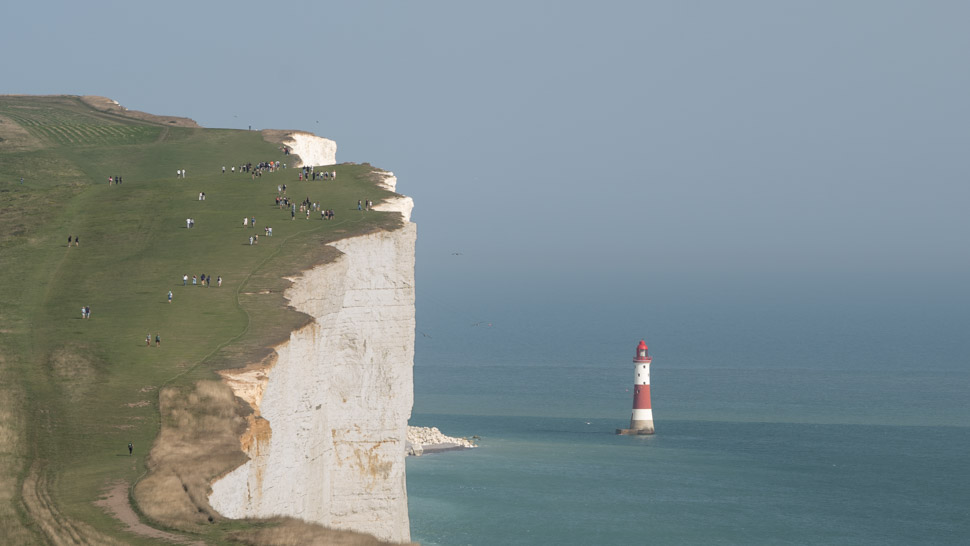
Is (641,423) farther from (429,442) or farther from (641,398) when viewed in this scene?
(429,442)

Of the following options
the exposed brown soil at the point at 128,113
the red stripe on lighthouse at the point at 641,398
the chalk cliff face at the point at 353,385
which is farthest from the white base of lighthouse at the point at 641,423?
the chalk cliff face at the point at 353,385

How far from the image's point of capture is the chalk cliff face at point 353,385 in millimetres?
53069

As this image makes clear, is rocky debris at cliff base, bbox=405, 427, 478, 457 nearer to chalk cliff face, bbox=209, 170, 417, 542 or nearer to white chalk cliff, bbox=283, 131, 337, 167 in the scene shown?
white chalk cliff, bbox=283, 131, 337, 167

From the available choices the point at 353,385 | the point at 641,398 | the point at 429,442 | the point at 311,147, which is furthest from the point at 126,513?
the point at 641,398

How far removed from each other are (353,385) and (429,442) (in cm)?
6900

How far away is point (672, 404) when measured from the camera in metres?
194

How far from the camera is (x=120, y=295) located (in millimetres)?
60344

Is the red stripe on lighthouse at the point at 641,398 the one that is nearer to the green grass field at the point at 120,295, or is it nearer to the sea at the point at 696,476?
the sea at the point at 696,476

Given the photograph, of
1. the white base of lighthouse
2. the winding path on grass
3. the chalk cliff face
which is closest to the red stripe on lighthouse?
the white base of lighthouse

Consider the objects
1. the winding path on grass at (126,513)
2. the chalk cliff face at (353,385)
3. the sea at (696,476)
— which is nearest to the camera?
the winding path on grass at (126,513)

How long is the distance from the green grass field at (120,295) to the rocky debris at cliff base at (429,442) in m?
35.4

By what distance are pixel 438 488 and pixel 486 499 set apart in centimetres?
568

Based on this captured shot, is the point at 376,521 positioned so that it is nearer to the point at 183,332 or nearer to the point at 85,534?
the point at 183,332

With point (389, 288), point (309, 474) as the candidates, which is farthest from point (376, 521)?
point (389, 288)
